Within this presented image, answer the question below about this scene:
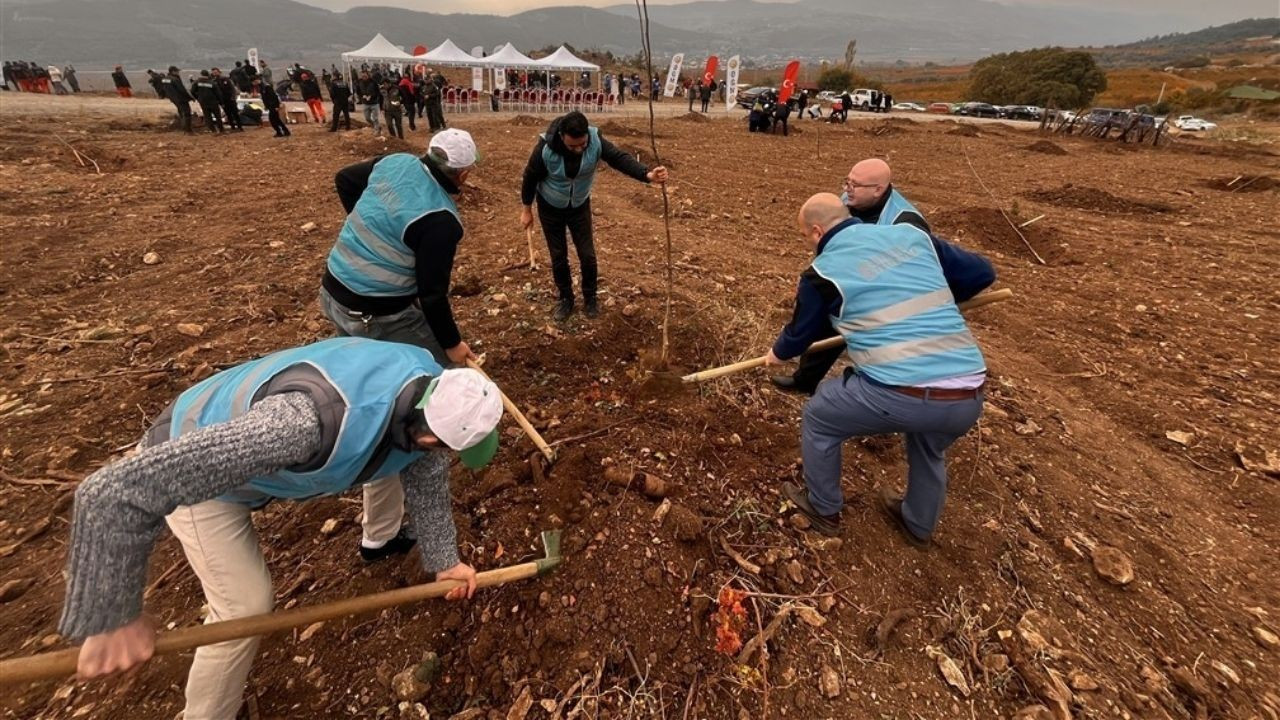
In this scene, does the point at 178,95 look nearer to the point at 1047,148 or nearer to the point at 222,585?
the point at 222,585

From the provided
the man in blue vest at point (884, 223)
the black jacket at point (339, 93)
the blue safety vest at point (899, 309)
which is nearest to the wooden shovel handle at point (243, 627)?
the blue safety vest at point (899, 309)

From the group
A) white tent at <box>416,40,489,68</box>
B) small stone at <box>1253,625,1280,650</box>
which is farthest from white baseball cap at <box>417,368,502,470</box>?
white tent at <box>416,40,489,68</box>

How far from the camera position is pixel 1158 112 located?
1204 inches

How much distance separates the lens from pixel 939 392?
224 centimetres

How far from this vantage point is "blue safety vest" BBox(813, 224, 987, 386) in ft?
7.34

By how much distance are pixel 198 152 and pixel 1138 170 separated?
67.6 ft

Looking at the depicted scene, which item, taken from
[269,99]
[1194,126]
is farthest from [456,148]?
[1194,126]

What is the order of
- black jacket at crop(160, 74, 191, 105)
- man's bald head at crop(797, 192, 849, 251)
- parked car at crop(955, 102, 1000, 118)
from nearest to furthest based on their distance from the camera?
1. man's bald head at crop(797, 192, 849, 251)
2. black jacket at crop(160, 74, 191, 105)
3. parked car at crop(955, 102, 1000, 118)

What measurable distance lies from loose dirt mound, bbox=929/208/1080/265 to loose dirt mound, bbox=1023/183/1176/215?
195 cm

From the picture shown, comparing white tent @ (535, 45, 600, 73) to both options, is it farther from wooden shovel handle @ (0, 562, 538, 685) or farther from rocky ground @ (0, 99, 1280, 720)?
wooden shovel handle @ (0, 562, 538, 685)

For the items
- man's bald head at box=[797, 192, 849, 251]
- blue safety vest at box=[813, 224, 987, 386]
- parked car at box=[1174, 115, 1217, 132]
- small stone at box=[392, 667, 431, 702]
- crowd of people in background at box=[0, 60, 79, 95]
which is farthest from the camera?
parked car at box=[1174, 115, 1217, 132]

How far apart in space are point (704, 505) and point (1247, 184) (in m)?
15.1

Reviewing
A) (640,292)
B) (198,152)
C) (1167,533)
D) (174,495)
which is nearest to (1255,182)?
(1167,533)

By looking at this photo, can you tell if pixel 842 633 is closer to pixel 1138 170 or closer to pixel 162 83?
pixel 1138 170
